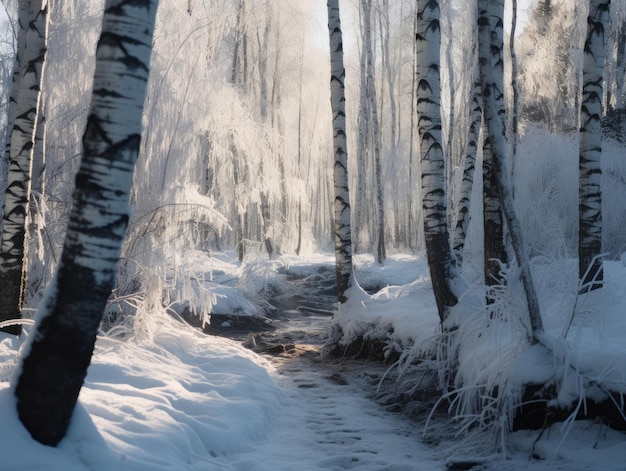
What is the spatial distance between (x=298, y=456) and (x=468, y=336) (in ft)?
6.38

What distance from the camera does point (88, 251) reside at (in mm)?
2574

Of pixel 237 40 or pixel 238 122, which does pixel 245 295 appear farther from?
pixel 237 40

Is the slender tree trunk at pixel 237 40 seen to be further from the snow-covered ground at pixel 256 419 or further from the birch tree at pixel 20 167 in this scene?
the snow-covered ground at pixel 256 419

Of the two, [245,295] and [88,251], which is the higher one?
[88,251]

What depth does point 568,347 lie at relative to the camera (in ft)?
12.2

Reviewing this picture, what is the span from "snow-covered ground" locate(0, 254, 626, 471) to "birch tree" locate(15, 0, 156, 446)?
147mm

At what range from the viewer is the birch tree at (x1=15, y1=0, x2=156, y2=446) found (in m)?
2.57

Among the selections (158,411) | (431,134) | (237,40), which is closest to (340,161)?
(431,134)

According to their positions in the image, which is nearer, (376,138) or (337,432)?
(337,432)

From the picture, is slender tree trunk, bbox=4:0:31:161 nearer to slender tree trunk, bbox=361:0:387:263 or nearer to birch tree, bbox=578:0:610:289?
birch tree, bbox=578:0:610:289

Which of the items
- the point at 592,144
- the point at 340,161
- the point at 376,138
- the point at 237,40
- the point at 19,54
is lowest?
the point at 592,144

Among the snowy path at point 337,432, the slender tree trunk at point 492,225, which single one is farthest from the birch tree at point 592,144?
the snowy path at point 337,432

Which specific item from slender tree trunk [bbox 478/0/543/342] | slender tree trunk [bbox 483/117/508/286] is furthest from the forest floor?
slender tree trunk [bbox 483/117/508/286]

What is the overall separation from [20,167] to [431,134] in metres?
3.99
